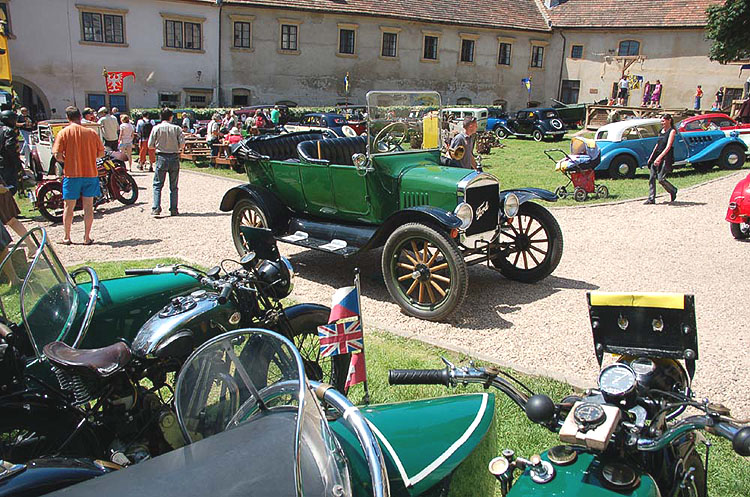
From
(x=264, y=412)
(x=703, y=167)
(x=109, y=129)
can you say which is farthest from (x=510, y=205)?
(x=109, y=129)

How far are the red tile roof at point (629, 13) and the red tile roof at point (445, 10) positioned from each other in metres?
1.68

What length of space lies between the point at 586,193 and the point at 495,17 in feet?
99.4

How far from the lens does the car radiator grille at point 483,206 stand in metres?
6.32

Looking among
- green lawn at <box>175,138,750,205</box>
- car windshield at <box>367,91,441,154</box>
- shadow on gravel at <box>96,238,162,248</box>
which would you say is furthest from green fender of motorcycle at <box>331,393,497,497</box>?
green lawn at <box>175,138,750,205</box>

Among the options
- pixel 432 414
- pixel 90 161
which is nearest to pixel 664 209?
pixel 90 161

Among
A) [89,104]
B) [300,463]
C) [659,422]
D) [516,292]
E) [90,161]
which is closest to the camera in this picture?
[300,463]

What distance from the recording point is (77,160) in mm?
8594

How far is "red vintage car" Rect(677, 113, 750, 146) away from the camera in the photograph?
54.2 ft

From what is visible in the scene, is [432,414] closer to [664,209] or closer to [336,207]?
[336,207]

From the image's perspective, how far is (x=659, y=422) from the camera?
6.66ft

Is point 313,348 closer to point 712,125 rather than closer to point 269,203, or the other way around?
point 269,203

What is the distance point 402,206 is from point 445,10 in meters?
34.2

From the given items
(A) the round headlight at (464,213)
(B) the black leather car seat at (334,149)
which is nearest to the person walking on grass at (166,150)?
(B) the black leather car seat at (334,149)

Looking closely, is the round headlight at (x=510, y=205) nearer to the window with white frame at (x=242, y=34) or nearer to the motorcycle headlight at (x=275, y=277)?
the motorcycle headlight at (x=275, y=277)
